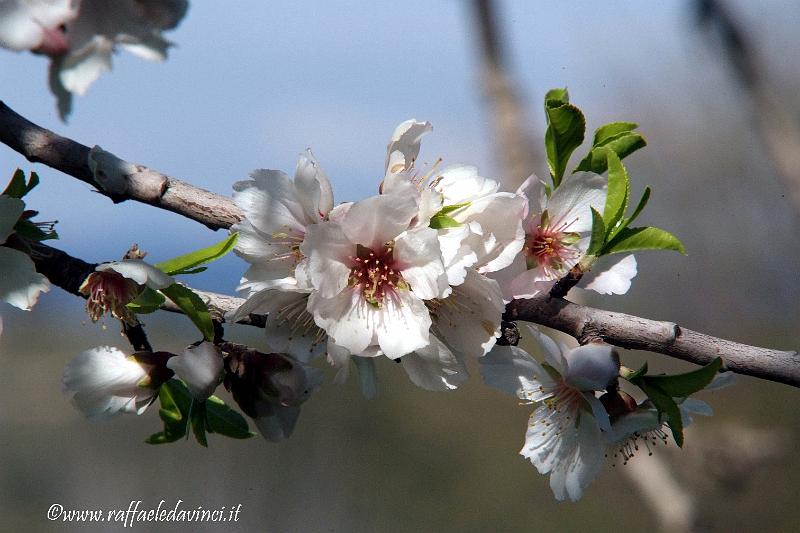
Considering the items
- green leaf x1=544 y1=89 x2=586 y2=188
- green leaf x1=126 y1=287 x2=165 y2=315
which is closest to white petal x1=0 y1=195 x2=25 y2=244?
green leaf x1=126 y1=287 x2=165 y2=315

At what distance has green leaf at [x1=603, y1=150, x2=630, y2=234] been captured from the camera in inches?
23.5

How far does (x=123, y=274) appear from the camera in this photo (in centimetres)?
55

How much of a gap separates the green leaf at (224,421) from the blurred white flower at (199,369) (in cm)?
10

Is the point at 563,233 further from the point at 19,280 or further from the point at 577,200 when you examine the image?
the point at 19,280

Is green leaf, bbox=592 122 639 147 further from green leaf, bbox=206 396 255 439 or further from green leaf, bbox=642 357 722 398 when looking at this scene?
green leaf, bbox=206 396 255 439

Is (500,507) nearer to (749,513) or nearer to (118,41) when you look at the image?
(749,513)

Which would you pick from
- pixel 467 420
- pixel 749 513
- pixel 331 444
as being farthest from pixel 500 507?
pixel 749 513

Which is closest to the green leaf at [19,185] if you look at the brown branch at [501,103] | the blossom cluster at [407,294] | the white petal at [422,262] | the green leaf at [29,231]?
the green leaf at [29,231]

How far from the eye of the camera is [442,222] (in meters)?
0.57

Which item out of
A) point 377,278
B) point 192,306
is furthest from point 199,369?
point 377,278

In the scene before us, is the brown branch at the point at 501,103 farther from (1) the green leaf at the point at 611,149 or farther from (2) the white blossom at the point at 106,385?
(2) the white blossom at the point at 106,385

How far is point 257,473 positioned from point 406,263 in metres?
6.22

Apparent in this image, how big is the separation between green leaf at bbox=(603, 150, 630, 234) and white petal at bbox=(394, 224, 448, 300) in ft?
0.56

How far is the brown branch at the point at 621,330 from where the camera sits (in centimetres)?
60
